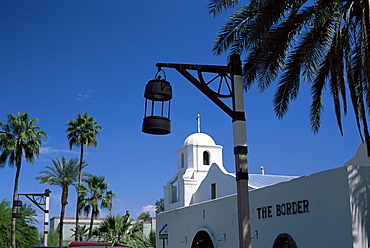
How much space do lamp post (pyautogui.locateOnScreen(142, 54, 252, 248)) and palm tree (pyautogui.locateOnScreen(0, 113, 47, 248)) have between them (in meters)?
36.7

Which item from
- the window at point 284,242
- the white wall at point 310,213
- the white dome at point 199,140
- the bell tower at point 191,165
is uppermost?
the white dome at point 199,140

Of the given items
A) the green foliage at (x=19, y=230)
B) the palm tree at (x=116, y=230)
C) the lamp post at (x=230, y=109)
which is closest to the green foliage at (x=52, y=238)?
the green foliage at (x=19, y=230)

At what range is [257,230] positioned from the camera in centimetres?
1692

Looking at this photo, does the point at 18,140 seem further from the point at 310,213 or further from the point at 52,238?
the point at 310,213

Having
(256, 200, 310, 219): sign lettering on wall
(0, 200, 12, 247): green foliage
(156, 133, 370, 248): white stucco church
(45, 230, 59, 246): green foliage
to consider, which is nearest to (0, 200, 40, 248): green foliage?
(0, 200, 12, 247): green foliage

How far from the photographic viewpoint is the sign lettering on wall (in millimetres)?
14664

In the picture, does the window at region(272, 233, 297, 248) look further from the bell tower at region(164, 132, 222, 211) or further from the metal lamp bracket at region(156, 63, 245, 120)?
the bell tower at region(164, 132, 222, 211)

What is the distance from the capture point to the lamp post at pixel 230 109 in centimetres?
855

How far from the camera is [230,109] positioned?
908 cm

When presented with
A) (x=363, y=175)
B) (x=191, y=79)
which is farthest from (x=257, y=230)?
(x=191, y=79)

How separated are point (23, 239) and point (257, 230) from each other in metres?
33.6

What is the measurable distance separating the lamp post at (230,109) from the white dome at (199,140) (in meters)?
29.5

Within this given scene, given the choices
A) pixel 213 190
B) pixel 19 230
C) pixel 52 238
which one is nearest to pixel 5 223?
pixel 19 230

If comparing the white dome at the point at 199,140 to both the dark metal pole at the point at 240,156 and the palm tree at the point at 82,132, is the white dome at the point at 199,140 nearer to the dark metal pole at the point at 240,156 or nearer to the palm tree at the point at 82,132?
the palm tree at the point at 82,132
